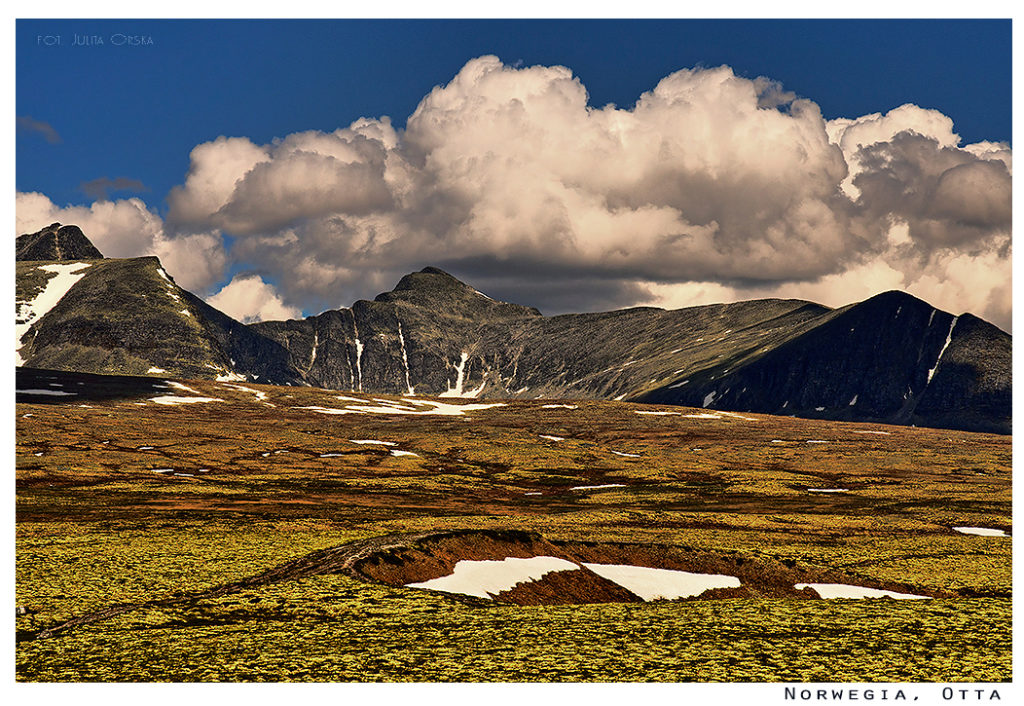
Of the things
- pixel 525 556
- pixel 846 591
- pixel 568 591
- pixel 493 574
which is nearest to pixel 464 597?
pixel 493 574

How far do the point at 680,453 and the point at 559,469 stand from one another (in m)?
41.9

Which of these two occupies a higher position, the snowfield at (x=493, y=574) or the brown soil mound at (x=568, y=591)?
the snowfield at (x=493, y=574)

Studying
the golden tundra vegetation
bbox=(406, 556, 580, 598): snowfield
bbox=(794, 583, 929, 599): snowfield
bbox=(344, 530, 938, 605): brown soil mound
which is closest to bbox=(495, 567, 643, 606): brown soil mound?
bbox=(344, 530, 938, 605): brown soil mound

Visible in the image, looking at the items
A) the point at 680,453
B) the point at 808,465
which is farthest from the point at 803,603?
the point at 680,453

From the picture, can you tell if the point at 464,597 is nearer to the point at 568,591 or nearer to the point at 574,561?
the point at 568,591

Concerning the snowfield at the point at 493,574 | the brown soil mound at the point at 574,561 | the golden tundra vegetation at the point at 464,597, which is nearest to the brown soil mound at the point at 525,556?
the brown soil mound at the point at 574,561

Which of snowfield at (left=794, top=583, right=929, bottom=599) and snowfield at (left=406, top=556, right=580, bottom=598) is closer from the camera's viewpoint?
snowfield at (left=406, top=556, right=580, bottom=598)

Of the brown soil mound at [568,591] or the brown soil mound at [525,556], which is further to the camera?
the brown soil mound at [568,591]

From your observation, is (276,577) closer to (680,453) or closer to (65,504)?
(65,504)

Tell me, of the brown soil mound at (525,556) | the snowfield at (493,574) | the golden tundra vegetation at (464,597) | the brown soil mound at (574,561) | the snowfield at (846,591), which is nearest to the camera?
the golden tundra vegetation at (464,597)

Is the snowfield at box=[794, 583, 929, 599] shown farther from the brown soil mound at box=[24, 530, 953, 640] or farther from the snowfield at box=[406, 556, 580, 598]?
the snowfield at box=[406, 556, 580, 598]

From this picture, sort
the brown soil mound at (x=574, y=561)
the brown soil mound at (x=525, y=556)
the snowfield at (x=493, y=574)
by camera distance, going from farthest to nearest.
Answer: the brown soil mound at (x=574, y=561), the snowfield at (x=493, y=574), the brown soil mound at (x=525, y=556)

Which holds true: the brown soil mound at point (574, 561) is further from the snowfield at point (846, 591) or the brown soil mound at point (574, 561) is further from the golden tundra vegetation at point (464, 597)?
the golden tundra vegetation at point (464, 597)

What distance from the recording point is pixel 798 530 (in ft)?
229
